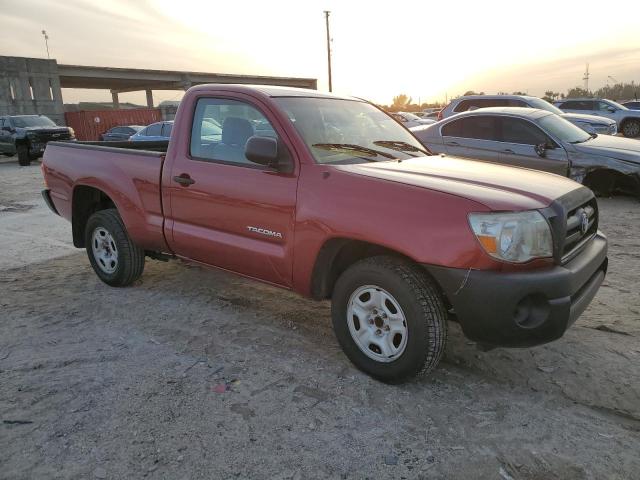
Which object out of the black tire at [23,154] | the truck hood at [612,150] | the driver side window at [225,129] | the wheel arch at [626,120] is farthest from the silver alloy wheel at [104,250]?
the wheel arch at [626,120]

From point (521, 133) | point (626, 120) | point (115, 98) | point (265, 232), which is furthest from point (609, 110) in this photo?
point (115, 98)

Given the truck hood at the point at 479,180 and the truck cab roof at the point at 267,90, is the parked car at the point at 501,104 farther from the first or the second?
the truck hood at the point at 479,180

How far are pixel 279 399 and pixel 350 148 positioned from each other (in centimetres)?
174

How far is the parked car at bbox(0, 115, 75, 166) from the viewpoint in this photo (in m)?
18.4

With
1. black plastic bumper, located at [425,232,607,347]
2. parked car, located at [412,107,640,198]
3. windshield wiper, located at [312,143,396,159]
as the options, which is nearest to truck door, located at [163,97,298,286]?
windshield wiper, located at [312,143,396,159]

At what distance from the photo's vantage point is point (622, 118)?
776 inches

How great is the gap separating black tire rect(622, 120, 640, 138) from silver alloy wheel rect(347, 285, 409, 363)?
20793 mm

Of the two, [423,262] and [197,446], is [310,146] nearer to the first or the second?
[423,262]

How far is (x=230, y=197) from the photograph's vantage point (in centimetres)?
356

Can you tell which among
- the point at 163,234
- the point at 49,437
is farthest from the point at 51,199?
the point at 49,437

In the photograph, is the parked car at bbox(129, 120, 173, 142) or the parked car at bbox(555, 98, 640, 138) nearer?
the parked car at bbox(129, 120, 173, 142)

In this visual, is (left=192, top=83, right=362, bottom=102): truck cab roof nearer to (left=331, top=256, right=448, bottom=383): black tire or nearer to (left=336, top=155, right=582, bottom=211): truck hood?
(left=336, top=155, right=582, bottom=211): truck hood

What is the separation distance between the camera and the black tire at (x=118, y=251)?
4.58 metres

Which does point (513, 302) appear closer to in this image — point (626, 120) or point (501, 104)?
point (501, 104)
